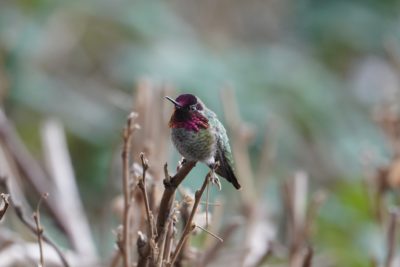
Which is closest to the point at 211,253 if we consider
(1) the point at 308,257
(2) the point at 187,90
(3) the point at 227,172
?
(1) the point at 308,257

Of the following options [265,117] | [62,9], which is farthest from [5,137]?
[62,9]

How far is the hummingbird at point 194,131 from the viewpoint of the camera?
0.68 m

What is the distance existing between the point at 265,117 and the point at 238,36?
5.50ft

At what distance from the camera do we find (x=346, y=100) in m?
3.19

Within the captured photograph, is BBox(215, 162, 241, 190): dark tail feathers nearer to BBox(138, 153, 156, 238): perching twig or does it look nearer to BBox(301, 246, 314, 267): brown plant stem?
BBox(138, 153, 156, 238): perching twig

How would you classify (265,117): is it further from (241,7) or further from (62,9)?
(241,7)

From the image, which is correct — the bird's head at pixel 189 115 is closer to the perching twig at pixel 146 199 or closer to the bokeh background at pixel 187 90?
the perching twig at pixel 146 199

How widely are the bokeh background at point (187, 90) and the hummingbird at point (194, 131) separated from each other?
3.65 feet

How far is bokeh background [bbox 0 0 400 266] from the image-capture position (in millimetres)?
2117

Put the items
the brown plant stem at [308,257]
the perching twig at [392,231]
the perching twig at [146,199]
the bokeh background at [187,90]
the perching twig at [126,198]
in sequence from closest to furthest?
the perching twig at [146,199]
the perching twig at [126,198]
the brown plant stem at [308,257]
the perching twig at [392,231]
the bokeh background at [187,90]

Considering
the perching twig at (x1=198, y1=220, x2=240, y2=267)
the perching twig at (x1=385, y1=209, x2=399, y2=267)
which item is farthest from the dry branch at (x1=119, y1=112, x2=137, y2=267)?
the perching twig at (x1=385, y1=209, x2=399, y2=267)

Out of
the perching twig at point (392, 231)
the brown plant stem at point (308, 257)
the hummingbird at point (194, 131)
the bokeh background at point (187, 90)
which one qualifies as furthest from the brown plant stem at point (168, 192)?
the bokeh background at point (187, 90)

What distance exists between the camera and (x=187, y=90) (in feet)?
7.79

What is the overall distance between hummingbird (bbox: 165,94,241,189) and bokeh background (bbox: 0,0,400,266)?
3.65 ft
